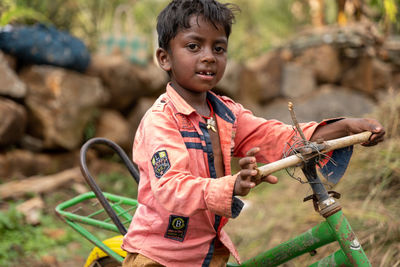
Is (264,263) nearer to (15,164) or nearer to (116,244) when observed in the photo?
(116,244)

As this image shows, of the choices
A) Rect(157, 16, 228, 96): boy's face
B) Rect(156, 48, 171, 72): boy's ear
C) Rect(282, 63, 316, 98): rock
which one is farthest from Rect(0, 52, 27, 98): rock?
Rect(282, 63, 316, 98): rock

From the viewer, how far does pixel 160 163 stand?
130 centimetres

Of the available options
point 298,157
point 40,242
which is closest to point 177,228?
point 298,157

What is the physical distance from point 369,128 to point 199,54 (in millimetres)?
666

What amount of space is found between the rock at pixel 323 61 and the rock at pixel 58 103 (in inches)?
145

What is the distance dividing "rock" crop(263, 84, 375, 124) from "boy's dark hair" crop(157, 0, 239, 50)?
14.3ft

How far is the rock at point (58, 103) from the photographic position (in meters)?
4.68

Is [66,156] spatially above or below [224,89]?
below

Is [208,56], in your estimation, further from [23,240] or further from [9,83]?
[9,83]

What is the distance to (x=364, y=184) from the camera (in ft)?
10.2

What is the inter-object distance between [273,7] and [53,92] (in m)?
7.06

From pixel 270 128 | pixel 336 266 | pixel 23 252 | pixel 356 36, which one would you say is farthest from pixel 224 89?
pixel 336 266

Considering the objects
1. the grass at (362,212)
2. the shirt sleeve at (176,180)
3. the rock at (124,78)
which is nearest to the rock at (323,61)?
the rock at (124,78)

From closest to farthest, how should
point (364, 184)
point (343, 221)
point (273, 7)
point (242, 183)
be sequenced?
point (242, 183) < point (343, 221) < point (364, 184) < point (273, 7)
